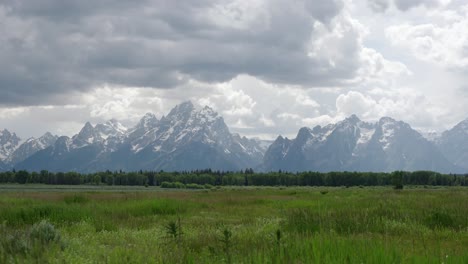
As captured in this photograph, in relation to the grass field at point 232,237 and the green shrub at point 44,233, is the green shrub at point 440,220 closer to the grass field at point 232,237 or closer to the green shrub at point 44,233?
the grass field at point 232,237

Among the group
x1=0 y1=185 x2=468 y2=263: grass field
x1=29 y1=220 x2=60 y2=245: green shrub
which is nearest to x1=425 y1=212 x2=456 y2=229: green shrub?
x1=0 y1=185 x2=468 y2=263: grass field

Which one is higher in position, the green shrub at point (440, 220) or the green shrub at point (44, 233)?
the green shrub at point (44, 233)

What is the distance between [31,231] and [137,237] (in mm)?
4431

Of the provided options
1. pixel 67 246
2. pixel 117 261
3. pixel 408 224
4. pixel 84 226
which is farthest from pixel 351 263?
pixel 84 226

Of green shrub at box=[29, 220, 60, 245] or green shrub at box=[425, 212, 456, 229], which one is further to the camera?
green shrub at box=[425, 212, 456, 229]

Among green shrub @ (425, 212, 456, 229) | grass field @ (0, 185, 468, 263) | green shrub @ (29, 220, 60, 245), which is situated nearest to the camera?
grass field @ (0, 185, 468, 263)

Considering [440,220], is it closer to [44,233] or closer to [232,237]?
[232,237]

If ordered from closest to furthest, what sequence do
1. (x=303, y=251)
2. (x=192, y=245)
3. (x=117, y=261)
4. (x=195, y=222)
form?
1. (x=117, y=261)
2. (x=303, y=251)
3. (x=192, y=245)
4. (x=195, y=222)

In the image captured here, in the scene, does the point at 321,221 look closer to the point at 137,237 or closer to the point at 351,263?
the point at 137,237

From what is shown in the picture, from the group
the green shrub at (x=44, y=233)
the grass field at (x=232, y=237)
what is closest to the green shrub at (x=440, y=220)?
the grass field at (x=232, y=237)

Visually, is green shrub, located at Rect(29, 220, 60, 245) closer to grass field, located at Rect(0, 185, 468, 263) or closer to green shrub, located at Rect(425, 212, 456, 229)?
grass field, located at Rect(0, 185, 468, 263)

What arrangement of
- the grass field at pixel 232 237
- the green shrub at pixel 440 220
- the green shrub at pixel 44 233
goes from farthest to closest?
1. the green shrub at pixel 440 220
2. the green shrub at pixel 44 233
3. the grass field at pixel 232 237

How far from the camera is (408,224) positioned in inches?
680

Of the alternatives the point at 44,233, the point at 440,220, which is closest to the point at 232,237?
the point at 44,233
